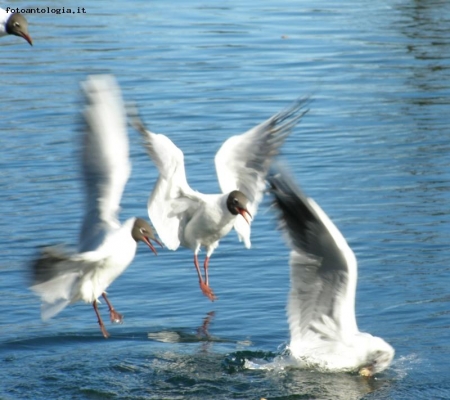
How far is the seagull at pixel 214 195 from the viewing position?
9.47 metres

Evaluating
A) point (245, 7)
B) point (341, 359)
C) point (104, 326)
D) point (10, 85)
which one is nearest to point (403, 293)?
point (341, 359)

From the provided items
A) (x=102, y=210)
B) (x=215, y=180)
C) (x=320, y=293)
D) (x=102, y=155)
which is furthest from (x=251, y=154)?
(x=215, y=180)

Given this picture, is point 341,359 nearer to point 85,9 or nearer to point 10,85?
point 10,85

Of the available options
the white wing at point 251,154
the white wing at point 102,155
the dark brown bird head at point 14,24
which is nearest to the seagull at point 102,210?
the white wing at point 102,155

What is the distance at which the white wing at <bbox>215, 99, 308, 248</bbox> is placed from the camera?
384 inches

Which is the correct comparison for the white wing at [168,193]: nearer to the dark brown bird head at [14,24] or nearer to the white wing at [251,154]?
the white wing at [251,154]

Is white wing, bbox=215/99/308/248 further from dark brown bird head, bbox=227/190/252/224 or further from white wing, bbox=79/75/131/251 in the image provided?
white wing, bbox=79/75/131/251

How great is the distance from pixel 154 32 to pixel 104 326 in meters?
11.6

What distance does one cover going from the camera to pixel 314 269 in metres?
7.62

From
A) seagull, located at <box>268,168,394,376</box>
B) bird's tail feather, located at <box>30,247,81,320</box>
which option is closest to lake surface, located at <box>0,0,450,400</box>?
seagull, located at <box>268,168,394,376</box>

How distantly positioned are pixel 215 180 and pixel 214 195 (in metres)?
2.86

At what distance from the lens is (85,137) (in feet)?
28.4

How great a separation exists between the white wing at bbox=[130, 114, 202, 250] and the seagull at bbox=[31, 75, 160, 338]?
785mm

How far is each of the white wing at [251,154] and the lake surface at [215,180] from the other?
834 millimetres
